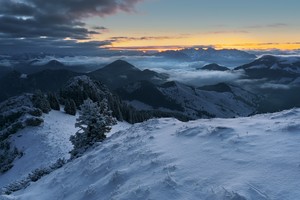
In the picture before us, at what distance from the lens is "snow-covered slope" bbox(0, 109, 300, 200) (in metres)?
13.1

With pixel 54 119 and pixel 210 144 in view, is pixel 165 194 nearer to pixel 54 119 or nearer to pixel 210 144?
pixel 210 144

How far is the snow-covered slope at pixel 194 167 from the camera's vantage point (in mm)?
13141

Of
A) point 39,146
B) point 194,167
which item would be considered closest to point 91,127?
point 194,167

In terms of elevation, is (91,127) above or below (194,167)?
below

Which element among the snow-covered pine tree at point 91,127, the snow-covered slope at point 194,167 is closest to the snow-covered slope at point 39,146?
the snow-covered pine tree at point 91,127

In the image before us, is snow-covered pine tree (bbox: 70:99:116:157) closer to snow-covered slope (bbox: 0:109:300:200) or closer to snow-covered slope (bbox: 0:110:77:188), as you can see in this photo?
snow-covered slope (bbox: 0:109:300:200)

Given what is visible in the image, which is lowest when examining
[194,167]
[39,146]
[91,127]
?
[39,146]

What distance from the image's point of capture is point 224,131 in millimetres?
21297

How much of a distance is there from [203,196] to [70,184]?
10.6 meters

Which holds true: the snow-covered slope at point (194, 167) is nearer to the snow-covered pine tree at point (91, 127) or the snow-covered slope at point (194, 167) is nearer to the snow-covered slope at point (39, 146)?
the snow-covered pine tree at point (91, 127)

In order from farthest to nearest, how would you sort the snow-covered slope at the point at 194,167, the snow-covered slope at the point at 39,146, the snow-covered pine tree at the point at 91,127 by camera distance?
the snow-covered slope at the point at 39,146, the snow-covered pine tree at the point at 91,127, the snow-covered slope at the point at 194,167

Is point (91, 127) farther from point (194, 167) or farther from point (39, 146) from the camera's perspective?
point (39, 146)

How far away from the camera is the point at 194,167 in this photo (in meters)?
16.0

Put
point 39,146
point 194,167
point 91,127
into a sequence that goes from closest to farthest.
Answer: point 194,167
point 91,127
point 39,146
